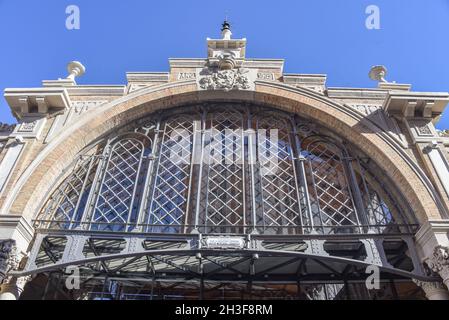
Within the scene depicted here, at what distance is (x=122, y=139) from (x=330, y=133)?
19.3ft

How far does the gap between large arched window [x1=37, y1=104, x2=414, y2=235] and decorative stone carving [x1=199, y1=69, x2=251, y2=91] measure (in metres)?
0.75

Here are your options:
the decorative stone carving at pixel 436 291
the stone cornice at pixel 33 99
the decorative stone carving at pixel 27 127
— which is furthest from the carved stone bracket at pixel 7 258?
the decorative stone carving at pixel 436 291

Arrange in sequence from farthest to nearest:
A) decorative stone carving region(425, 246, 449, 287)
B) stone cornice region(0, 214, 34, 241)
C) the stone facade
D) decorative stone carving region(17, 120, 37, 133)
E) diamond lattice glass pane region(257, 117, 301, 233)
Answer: decorative stone carving region(17, 120, 37, 133) < diamond lattice glass pane region(257, 117, 301, 233) < the stone facade < stone cornice region(0, 214, 34, 241) < decorative stone carving region(425, 246, 449, 287)

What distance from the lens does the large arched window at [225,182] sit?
870 centimetres

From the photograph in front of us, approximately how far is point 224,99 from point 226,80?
57cm

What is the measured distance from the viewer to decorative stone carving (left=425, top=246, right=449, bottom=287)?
7.01 m

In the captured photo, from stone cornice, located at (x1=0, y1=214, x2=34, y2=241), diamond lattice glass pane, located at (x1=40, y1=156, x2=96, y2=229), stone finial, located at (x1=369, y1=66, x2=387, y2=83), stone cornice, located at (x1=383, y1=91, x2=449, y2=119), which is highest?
stone finial, located at (x1=369, y1=66, x2=387, y2=83)

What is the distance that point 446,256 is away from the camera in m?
7.11

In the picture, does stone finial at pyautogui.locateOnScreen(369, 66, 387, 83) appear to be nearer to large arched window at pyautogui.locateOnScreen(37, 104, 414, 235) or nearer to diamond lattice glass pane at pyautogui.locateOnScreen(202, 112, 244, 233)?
large arched window at pyautogui.locateOnScreen(37, 104, 414, 235)

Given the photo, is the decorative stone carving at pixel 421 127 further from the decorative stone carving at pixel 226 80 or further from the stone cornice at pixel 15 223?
the stone cornice at pixel 15 223

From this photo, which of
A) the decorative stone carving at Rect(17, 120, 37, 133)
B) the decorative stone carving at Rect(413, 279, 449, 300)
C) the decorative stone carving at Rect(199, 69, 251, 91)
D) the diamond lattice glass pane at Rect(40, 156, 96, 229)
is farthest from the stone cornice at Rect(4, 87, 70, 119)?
the decorative stone carving at Rect(413, 279, 449, 300)

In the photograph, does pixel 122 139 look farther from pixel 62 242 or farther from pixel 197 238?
pixel 197 238

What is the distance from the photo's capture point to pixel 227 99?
11453mm
